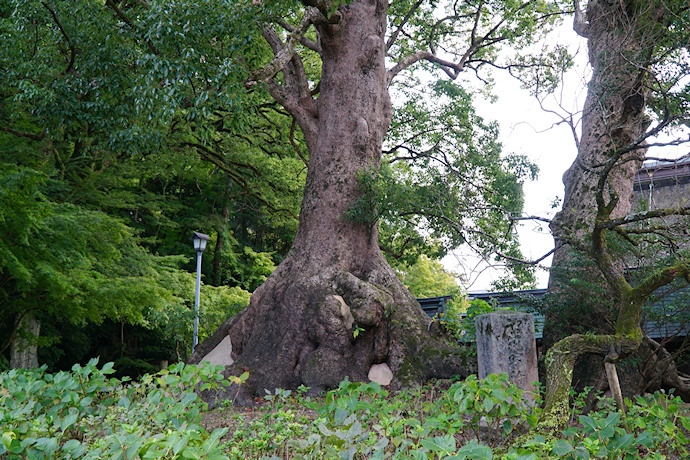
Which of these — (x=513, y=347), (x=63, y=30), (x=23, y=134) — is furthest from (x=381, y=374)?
(x=23, y=134)

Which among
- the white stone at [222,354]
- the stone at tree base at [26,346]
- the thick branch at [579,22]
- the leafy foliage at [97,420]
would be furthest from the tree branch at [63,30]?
the thick branch at [579,22]

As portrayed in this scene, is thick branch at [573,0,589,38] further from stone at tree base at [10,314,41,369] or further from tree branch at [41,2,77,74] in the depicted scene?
stone at tree base at [10,314,41,369]

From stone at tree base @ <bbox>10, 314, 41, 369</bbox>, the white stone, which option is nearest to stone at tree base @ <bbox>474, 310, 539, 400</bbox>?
the white stone

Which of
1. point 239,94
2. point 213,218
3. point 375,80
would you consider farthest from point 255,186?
point 239,94

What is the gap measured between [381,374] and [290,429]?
488 centimetres

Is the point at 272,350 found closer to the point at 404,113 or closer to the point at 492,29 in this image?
the point at 404,113

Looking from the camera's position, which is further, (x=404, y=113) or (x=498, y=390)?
(x=404, y=113)

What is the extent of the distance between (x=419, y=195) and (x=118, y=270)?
6.17 meters

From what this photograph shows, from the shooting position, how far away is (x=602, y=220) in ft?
17.5


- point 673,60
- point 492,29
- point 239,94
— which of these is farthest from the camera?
point 492,29

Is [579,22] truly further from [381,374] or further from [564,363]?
[564,363]

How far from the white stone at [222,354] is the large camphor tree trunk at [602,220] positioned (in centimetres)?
491

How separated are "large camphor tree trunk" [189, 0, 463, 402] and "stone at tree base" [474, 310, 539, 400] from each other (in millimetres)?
2646

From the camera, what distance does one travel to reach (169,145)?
43.3 feet
